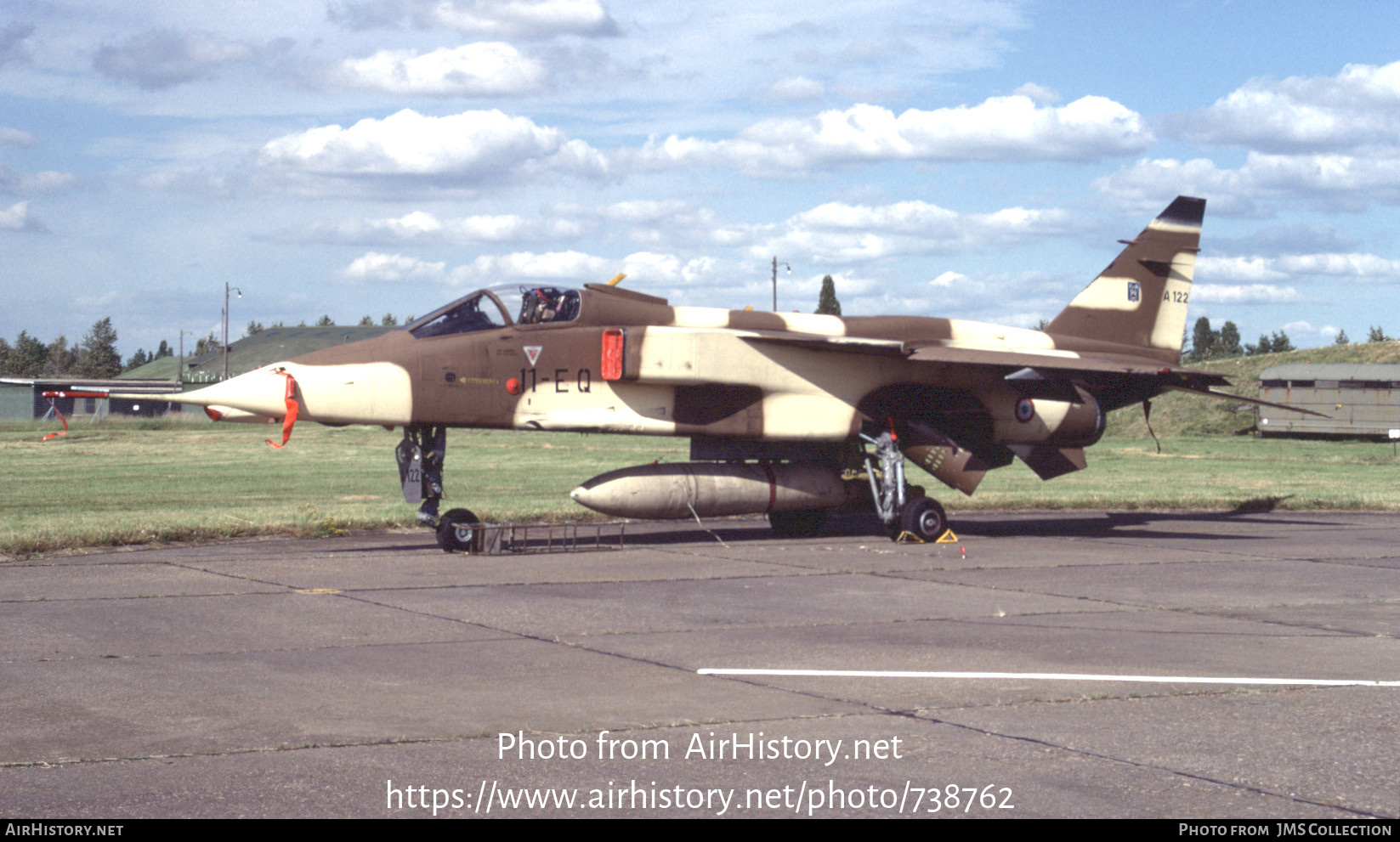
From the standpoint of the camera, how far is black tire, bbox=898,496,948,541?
17.7 meters

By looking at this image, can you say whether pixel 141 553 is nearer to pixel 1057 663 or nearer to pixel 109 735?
pixel 109 735

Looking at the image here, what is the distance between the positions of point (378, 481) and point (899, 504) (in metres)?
17.5

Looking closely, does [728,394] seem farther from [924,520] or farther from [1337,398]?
[1337,398]

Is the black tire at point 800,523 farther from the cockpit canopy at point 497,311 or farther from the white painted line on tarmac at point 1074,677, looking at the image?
the white painted line on tarmac at point 1074,677

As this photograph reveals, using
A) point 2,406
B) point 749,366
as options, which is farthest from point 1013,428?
point 2,406

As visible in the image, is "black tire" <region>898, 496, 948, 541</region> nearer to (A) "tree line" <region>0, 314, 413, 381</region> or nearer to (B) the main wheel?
(B) the main wheel

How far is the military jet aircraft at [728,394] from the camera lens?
1606cm

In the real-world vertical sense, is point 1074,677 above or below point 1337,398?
below

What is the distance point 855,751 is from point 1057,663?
2.96 meters

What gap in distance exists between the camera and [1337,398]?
177 ft

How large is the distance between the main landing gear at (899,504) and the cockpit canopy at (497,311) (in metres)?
4.69

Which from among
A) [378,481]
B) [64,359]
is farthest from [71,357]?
[378,481]

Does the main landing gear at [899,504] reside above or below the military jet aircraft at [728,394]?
below

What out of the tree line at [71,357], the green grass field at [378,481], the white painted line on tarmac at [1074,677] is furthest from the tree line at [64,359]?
the white painted line on tarmac at [1074,677]
